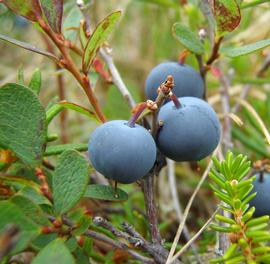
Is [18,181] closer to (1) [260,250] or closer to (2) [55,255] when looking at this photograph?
(2) [55,255]

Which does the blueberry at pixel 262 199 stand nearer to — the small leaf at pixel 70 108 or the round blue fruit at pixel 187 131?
the round blue fruit at pixel 187 131

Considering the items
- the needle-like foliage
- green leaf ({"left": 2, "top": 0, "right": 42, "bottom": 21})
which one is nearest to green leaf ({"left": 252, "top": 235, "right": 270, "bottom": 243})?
the needle-like foliage

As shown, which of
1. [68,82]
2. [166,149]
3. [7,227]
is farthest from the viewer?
[68,82]

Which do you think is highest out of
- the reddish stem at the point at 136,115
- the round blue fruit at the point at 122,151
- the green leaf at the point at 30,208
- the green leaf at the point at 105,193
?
the reddish stem at the point at 136,115

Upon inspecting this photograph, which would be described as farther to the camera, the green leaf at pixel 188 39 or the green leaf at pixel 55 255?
the green leaf at pixel 188 39

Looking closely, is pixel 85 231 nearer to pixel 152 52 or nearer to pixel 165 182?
pixel 165 182

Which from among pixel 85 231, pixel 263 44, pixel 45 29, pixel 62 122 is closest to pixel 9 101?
pixel 45 29

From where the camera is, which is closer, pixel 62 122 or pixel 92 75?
pixel 92 75

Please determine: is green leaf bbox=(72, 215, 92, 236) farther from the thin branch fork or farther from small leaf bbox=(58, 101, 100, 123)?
small leaf bbox=(58, 101, 100, 123)

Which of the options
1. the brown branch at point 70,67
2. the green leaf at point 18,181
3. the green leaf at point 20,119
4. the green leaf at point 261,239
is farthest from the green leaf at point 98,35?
the green leaf at point 261,239
